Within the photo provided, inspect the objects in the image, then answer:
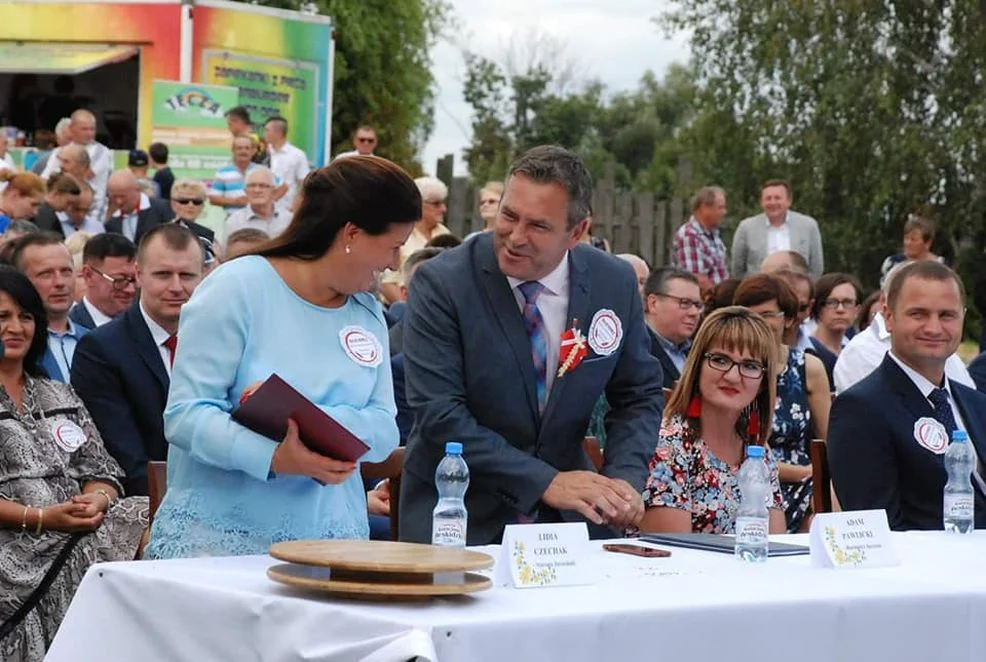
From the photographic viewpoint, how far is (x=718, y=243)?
45.3ft

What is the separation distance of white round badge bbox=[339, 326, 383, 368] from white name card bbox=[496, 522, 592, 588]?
686 mm

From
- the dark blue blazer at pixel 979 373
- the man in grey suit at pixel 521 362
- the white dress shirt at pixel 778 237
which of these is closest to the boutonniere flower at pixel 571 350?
the man in grey suit at pixel 521 362

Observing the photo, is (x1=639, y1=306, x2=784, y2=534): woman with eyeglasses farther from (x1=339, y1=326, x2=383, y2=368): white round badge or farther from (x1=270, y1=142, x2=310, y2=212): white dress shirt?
(x1=270, y1=142, x2=310, y2=212): white dress shirt

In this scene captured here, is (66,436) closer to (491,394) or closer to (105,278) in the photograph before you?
(491,394)

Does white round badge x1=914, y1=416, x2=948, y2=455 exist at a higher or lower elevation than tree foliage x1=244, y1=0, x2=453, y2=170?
lower

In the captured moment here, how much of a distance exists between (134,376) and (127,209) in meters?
7.15

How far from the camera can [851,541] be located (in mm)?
4023

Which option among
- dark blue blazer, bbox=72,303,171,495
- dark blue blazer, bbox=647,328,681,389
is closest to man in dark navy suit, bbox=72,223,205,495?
dark blue blazer, bbox=72,303,171,495

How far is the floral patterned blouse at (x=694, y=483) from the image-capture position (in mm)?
5270

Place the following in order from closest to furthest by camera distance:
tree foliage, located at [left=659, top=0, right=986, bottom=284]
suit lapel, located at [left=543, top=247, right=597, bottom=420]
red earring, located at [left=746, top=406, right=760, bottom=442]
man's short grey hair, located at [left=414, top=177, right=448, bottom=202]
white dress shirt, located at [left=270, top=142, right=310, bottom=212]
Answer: suit lapel, located at [left=543, top=247, right=597, bottom=420]
red earring, located at [left=746, top=406, right=760, bottom=442]
man's short grey hair, located at [left=414, top=177, right=448, bottom=202]
white dress shirt, located at [left=270, top=142, right=310, bottom=212]
tree foliage, located at [left=659, top=0, right=986, bottom=284]

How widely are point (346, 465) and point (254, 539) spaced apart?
357 millimetres

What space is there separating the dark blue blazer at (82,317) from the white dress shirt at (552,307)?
10.6 feet

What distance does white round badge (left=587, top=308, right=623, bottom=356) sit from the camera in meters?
4.59

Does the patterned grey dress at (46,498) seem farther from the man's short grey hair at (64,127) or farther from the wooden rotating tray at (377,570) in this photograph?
the man's short grey hair at (64,127)
